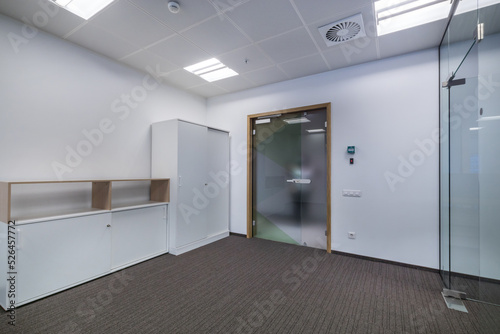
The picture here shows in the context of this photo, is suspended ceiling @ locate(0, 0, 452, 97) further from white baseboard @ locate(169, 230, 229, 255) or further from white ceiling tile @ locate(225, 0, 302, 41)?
white baseboard @ locate(169, 230, 229, 255)

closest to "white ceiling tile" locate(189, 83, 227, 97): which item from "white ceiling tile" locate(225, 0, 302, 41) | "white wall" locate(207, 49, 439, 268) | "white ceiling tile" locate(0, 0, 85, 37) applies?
"white wall" locate(207, 49, 439, 268)

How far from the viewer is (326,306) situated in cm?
208

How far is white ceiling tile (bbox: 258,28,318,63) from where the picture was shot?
2.63 meters

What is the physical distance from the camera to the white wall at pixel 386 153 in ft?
9.29

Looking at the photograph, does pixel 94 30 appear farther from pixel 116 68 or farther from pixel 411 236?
pixel 411 236

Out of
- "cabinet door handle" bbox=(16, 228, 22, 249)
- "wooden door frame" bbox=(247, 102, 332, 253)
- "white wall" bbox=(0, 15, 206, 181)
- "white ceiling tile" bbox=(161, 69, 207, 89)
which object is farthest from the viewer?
"white ceiling tile" bbox=(161, 69, 207, 89)

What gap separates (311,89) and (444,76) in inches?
65.3

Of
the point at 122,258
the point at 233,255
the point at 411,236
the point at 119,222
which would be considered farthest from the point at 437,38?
the point at 122,258

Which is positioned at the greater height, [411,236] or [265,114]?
[265,114]

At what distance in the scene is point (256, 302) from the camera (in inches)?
84.1

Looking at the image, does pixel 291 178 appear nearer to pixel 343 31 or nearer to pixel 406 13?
pixel 343 31

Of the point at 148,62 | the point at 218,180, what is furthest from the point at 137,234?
the point at 148,62

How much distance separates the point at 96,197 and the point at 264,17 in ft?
9.51

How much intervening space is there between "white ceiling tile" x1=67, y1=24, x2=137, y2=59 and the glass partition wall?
11.7 feet
